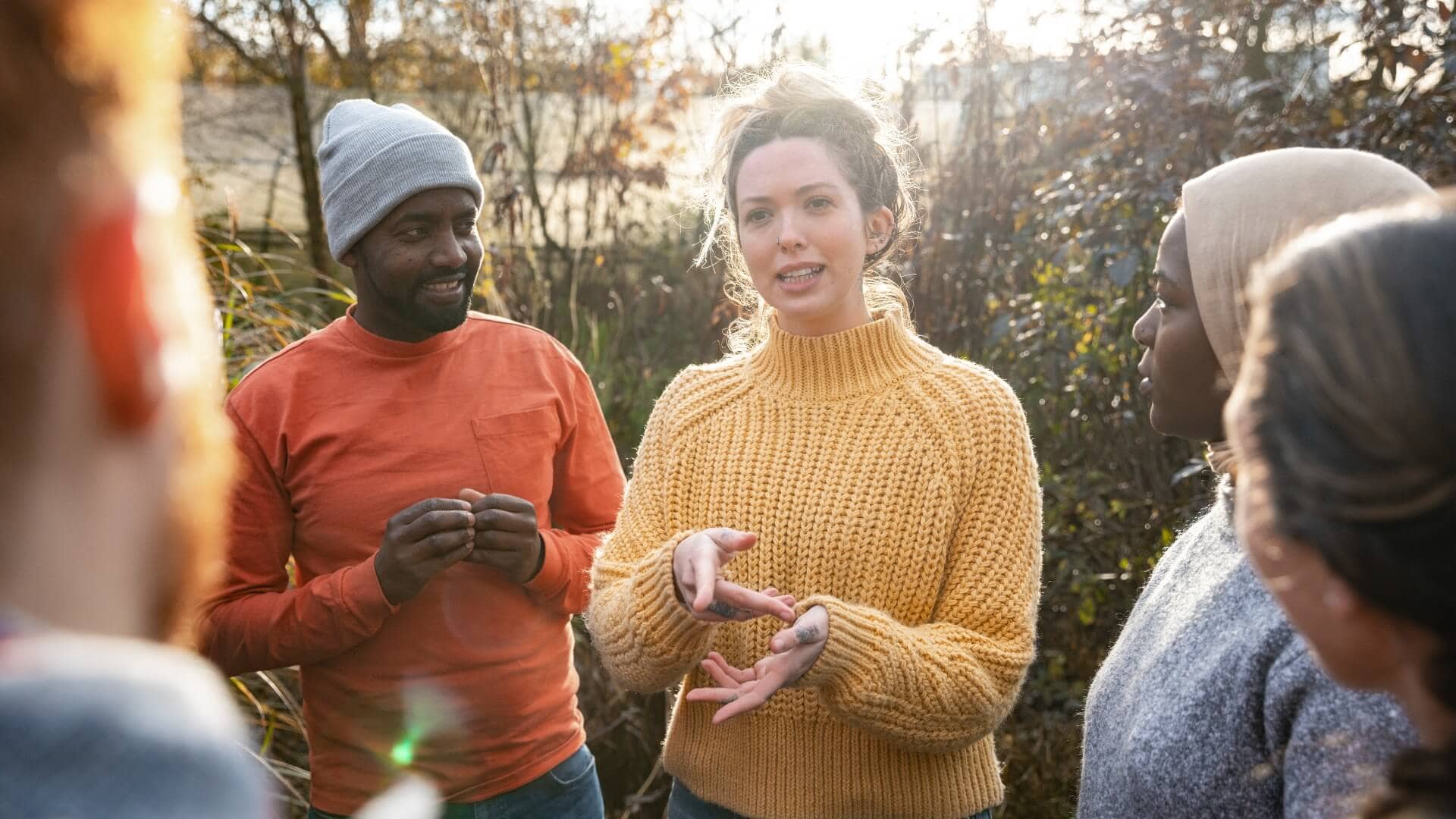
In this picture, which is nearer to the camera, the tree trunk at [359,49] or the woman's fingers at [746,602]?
the woman's fingers at [746,602]

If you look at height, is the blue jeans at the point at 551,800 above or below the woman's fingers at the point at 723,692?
below

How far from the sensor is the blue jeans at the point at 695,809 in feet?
6.93

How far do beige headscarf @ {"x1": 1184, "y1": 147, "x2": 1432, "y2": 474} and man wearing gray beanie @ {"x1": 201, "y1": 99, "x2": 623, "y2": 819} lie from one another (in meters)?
1.33

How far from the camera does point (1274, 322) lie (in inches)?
35.1

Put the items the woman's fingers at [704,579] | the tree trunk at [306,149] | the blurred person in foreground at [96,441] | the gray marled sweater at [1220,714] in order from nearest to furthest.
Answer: the blurred person in foreground at [96,441] → the gray marled sweater at [1220,714] → the woman's fingers at [704,579] → the tree trunk at [306,149]

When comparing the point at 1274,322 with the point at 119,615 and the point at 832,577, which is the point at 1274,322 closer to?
the point at 119,615

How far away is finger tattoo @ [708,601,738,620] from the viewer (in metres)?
1.86

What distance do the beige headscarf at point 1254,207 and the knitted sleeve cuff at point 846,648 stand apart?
604 millimetres

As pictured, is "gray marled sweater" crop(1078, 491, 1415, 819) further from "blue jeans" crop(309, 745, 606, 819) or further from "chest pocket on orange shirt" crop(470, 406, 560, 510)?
"chest pocket on orange shirt" crop(470, 406, 560, 510)

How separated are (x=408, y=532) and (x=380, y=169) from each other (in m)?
0.79

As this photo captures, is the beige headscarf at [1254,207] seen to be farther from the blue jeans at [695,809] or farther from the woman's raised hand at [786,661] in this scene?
the blue jeans at [695,809]

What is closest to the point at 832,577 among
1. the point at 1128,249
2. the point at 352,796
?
the point at 352,796

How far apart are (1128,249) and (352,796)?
2.57m

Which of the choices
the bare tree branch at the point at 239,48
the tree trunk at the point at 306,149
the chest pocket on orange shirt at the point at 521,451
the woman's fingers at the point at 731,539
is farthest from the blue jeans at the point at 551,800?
the bare tree branch at the point at 239,48
